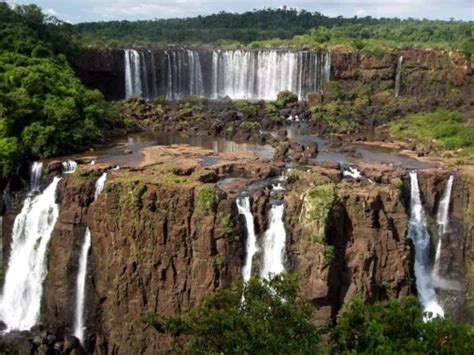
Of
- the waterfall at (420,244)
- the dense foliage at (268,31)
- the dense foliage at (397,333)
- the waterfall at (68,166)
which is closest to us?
the dense foliage at (397,333)

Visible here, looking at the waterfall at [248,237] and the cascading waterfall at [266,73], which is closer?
the waterfall at [248,237]

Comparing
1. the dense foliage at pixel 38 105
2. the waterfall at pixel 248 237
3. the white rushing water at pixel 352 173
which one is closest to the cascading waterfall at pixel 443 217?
the white rushing water at pixel 352 173

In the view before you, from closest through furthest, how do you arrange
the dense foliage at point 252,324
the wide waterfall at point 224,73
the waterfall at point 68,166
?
the dense foliage at point 252,324, the waterfall at point 68,166, the wide waterfall at point 224,73

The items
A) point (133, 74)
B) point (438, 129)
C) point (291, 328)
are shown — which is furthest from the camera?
point (133, 74)

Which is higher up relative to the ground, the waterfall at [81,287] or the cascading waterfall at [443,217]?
the cascading waterfall at [443,217]

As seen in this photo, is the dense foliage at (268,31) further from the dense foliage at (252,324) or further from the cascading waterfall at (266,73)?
the dense foliage at (252,324)

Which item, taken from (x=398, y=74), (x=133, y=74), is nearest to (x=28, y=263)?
(x=133, y=74)

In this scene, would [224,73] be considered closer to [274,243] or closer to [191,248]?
[274,243]
